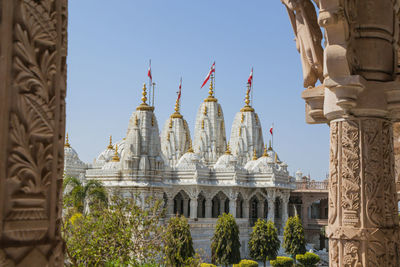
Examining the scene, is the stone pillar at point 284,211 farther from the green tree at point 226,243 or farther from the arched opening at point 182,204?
the green tree at point 226,243

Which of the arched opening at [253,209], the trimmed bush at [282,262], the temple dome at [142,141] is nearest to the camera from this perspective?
the trimmed bush at [282,262]

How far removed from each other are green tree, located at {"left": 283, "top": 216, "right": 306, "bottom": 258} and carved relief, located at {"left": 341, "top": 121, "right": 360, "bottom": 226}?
2387 centimetres

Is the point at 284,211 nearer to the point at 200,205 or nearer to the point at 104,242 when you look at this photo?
the point at 200,205

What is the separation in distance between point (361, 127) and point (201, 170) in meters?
28.7

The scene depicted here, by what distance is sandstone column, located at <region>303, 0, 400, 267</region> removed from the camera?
3.40 meters

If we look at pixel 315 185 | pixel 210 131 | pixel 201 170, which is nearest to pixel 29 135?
pixel 201 170

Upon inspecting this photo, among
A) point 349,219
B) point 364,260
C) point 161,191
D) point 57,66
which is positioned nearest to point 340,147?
point 349,219

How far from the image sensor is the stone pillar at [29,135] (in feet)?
3.32

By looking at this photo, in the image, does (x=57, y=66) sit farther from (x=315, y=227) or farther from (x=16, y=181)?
(x=315, y=227)

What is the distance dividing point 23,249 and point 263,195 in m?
32.9

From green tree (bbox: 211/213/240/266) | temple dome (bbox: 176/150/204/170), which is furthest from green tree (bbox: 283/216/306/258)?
temple dome (bbox: 176/150/204/170)

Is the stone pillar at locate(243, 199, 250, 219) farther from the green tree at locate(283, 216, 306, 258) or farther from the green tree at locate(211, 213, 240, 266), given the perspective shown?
the green tree at locate(211, 213, 240, 266)

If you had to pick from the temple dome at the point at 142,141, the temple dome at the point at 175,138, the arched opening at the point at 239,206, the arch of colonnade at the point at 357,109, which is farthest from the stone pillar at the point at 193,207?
the arch of colonnade at the point at 357,109

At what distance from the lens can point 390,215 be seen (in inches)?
140
